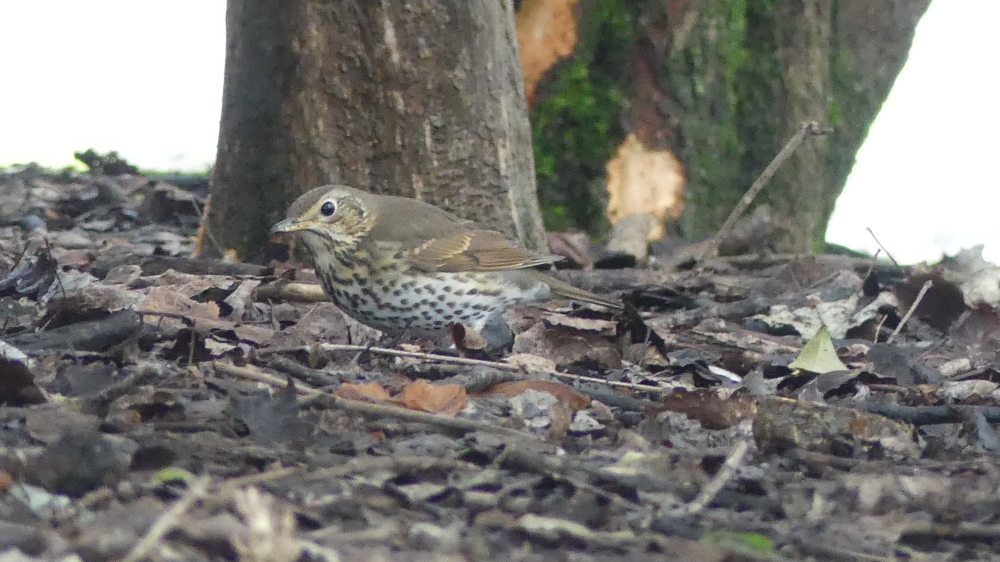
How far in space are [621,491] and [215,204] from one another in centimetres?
410

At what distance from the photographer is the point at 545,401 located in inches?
143

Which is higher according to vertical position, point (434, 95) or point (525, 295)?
point (434, 95)

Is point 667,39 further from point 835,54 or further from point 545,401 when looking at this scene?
point 545,401

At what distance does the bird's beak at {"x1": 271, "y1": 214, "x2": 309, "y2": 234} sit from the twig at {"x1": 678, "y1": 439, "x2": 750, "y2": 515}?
247 cm

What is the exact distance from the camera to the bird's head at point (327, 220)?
4.87 metres

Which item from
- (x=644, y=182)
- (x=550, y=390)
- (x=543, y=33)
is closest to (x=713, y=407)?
(x=550, y=390)

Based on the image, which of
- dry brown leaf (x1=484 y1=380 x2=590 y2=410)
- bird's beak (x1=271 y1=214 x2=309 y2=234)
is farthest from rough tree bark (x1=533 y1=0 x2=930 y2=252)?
dry brown leaf (x1=484 y1=380 x2=590 y2=410)

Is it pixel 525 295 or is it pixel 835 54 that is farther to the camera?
pixel 835 54

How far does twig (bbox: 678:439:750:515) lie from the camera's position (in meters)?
2.55

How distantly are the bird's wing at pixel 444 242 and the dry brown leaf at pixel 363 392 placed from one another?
158 centimetres

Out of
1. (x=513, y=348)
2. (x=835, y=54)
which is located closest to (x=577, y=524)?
(x=513, y=348)

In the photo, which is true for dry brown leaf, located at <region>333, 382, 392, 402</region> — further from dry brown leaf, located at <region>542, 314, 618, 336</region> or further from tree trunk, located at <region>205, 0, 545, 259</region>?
tree trunk, located at <region>205, 0, 545, 259</region>

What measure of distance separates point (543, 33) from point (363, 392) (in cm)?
453

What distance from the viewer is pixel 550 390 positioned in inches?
146
